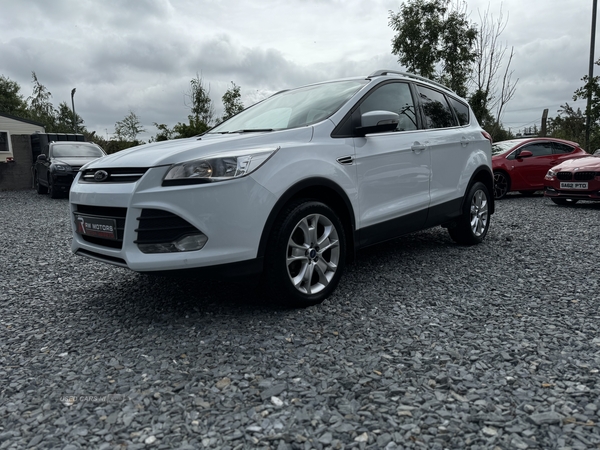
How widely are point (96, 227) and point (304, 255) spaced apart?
4.76 ft

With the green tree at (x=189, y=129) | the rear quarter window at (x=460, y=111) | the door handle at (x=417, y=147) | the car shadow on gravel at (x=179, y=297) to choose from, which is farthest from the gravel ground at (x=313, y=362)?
the green tree at (x=189, y=129)

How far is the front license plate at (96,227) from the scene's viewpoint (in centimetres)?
318

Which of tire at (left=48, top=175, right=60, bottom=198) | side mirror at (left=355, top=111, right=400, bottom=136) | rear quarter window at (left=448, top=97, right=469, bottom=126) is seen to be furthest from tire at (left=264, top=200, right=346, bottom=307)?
tire at (left=48, top=175, right=60, bottom=198)

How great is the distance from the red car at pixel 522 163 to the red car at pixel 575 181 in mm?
1096

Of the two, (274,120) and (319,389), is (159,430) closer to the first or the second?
(319,389)

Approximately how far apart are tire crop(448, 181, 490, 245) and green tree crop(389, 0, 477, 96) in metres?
15.7

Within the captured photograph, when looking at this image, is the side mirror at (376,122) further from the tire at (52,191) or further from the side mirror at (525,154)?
the tire at (52,191)

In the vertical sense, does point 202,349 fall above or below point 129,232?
below

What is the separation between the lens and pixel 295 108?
4.18 meters

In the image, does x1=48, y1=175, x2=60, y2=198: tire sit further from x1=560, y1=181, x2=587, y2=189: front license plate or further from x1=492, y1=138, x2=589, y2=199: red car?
x1=560, y1=181, x2=587, y2=189: front license plate

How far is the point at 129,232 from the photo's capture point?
9.96 ft

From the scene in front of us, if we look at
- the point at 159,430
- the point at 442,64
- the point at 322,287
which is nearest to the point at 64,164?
the point at 322,287

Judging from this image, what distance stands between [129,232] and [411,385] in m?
1.91

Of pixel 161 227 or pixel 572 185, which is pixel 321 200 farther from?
pixel 572 185
